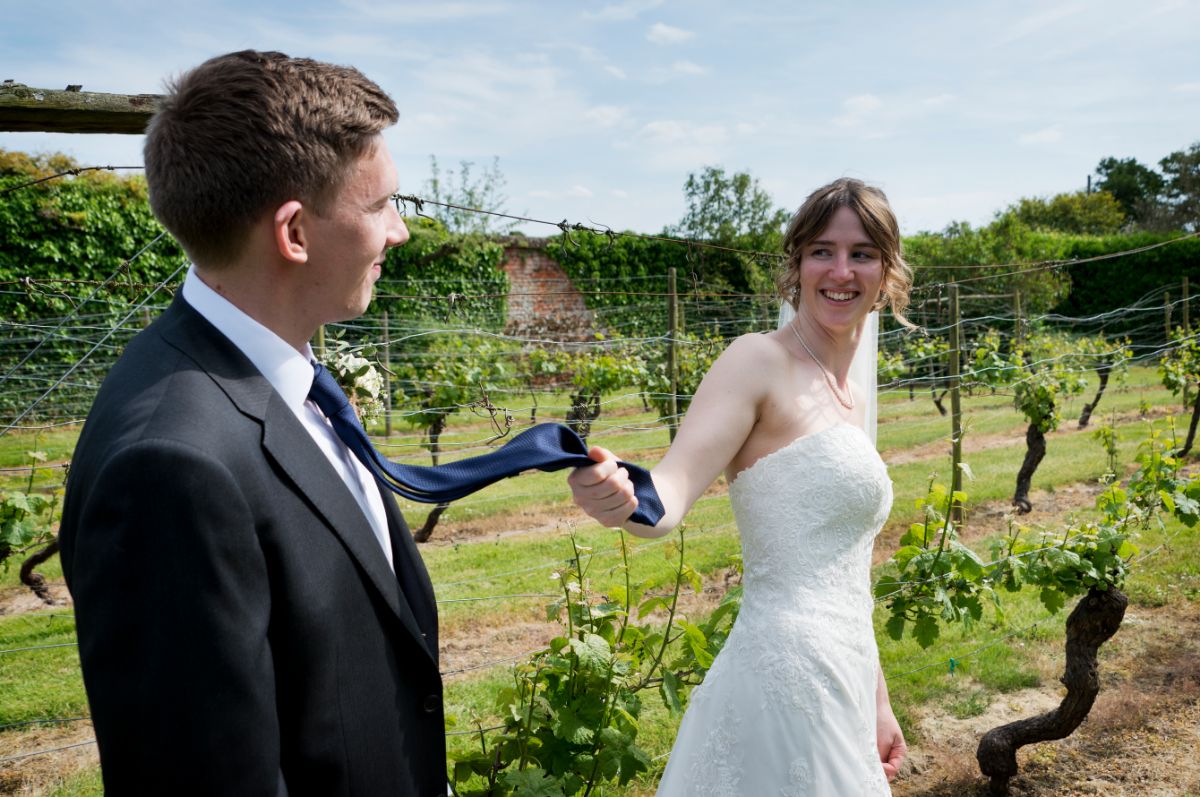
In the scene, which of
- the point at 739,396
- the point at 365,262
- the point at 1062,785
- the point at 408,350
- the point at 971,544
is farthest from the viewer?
the point at 408,350

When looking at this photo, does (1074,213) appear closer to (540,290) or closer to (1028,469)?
(540,290)

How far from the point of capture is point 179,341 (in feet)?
3.55

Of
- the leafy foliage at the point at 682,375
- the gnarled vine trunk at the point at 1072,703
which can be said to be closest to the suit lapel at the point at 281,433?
the gnarled vine trunk at the point at 1072,703

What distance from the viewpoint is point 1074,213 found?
3566cm

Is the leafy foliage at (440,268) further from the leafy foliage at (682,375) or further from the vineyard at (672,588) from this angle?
the leafy foliage at (682,375)

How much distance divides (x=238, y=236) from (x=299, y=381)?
221 millimetres

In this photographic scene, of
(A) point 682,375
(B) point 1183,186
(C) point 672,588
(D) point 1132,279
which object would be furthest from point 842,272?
(B) point 1183,186

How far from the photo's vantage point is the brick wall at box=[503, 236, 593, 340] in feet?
59.0

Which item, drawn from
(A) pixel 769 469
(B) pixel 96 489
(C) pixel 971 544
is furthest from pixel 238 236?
(C) pixel 971 544

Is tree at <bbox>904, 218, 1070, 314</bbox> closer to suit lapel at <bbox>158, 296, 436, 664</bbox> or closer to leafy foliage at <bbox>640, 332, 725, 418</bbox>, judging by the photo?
leafy foliage at <bbox>640, 332, 725, 418</bbox>

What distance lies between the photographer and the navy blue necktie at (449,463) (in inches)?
51.9

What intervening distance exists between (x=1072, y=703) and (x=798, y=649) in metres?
2.27

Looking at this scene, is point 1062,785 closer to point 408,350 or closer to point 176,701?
point 176,701

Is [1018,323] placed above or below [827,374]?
above
